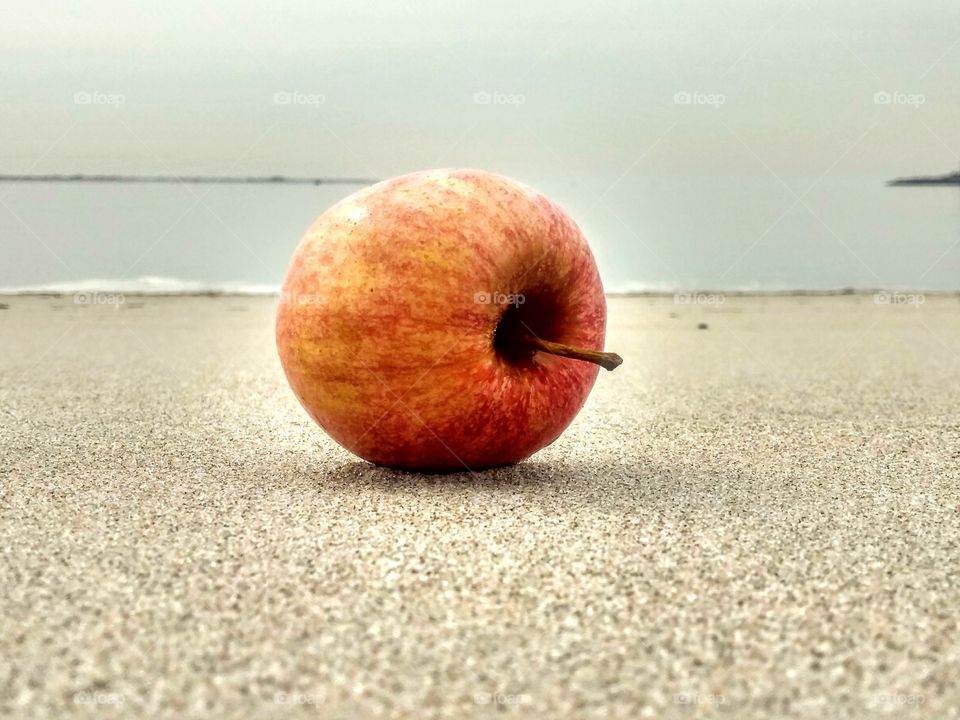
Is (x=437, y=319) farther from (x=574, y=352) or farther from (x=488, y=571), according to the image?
(x=488, y=571)

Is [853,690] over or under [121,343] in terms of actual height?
over

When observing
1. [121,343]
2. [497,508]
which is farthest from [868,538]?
[121,343]

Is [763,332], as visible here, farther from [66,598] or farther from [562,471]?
[66,598]

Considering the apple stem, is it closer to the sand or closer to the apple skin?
the apple skin

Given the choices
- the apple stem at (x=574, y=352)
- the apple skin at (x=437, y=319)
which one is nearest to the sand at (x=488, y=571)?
the apple skin at (x=437, y=319)

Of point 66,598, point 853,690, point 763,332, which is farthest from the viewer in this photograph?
point 763,332

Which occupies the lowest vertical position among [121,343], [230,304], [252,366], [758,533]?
[230,304]
